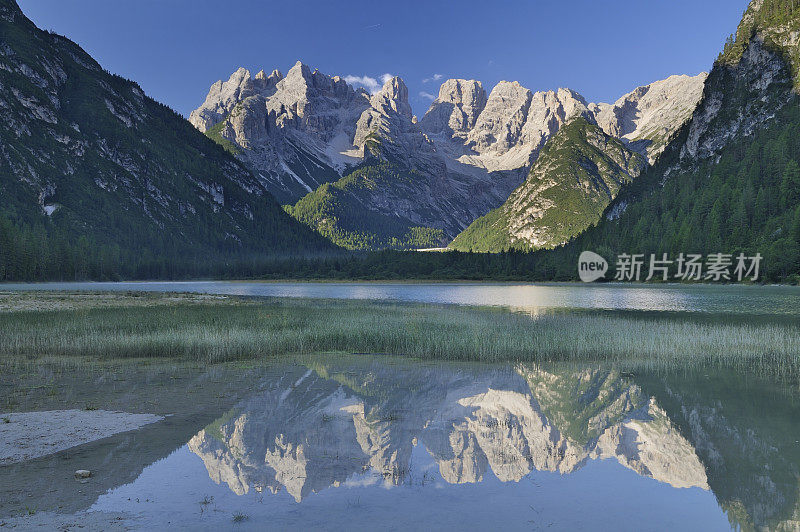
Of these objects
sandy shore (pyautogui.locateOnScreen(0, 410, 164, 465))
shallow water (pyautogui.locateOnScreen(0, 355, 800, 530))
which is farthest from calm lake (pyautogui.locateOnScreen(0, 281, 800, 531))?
sandy shore (pyautogui.locateOnScreen(0, 410, 164, 465))

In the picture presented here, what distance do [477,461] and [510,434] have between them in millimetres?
3039

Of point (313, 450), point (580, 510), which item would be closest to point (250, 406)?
point (313, 450)

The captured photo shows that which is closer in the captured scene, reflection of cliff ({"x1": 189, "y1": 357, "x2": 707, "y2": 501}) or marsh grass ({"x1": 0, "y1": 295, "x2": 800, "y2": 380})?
reflection of cliff ({"x1": 189, "y1": 357, "x2": 707, "y2": 501})

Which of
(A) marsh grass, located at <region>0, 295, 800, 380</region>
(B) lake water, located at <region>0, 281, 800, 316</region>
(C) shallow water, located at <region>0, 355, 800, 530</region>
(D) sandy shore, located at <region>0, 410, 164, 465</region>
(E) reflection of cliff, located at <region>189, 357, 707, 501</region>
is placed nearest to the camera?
(C) shallow water, located at <region>0, 355, 800, 530</region>

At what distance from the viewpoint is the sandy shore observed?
1480 cm

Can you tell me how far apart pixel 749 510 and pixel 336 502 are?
9.44m

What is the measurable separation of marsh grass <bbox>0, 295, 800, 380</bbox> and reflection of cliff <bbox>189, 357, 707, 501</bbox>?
331 inches

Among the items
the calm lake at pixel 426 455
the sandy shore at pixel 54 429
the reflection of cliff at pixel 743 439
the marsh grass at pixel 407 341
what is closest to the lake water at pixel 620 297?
the marsh grass at pixel 407 341

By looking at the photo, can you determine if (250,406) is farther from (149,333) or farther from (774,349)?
(774,349)

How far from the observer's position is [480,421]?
19.2 meters

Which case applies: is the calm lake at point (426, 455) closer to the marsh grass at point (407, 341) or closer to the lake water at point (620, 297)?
the marsh grass at point (407, 341)

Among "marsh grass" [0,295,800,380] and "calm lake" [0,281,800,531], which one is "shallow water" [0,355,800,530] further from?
"marsh grass" [0,295,800,380]

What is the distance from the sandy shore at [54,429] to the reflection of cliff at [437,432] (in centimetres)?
308

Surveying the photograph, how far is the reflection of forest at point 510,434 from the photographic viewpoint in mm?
13672
